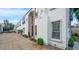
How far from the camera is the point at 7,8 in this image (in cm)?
312

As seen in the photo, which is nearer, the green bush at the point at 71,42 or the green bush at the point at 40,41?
the green bush at the point at 71,42

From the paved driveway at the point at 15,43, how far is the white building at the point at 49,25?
6.1 inches

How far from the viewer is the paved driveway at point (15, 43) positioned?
3158mm

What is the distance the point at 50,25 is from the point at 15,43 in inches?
28.5

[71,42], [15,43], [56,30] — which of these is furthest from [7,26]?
[71,42]

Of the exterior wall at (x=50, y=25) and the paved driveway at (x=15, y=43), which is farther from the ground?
the exterior wall at (x=50, y=25)

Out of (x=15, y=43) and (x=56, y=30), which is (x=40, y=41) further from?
(x=15, y=43)

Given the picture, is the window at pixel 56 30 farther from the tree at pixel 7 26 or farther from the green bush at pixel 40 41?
the tree at pixel 7 26

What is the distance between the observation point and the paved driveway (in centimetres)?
316

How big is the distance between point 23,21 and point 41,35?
42cm

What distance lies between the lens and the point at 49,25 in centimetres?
319

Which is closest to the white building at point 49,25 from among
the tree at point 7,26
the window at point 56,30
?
the window at point 56,30
